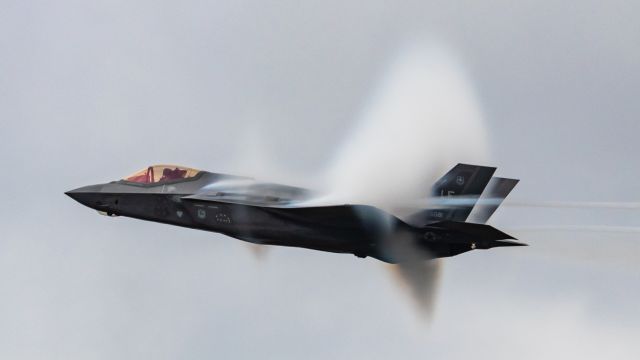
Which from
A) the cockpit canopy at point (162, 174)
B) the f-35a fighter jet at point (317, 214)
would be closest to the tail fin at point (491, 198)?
the f-35a fighter jet at point (317, 214)

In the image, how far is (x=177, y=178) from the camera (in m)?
41.0

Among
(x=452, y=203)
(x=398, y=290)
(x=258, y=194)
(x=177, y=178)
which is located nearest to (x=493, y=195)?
(x=452, y=203)

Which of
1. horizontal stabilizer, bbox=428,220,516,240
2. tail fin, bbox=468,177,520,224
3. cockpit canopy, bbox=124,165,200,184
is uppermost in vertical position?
cockpit canopy, bbox=124,165,200,184

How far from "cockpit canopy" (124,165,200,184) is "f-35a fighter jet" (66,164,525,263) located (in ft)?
0.12

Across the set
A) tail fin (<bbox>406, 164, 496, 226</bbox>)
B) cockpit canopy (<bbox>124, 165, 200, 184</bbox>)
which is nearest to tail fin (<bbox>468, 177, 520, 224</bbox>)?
tail fin (<bbox>406, 164, 496, 226</bbox>)

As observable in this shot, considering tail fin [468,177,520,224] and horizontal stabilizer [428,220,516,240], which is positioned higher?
tail fin [468,177,520,224]

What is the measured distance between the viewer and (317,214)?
37125 mm

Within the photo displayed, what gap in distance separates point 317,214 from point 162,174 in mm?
7010

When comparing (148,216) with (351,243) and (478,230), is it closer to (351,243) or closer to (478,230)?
(351,243)

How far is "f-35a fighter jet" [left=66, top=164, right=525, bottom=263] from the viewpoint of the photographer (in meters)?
36.6

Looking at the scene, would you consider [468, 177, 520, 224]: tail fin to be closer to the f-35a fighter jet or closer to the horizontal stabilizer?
the f-35a fighter jet

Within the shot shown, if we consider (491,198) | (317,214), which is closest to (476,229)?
(491,198)

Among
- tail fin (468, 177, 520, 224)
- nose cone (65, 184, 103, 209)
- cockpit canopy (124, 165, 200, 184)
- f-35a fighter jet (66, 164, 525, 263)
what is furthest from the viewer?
nose cone (65, 184, 103, 209)

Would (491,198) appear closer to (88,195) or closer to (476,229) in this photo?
(476,229)
